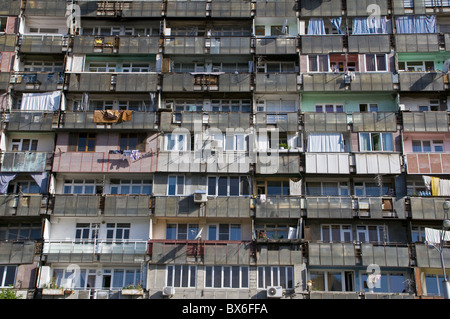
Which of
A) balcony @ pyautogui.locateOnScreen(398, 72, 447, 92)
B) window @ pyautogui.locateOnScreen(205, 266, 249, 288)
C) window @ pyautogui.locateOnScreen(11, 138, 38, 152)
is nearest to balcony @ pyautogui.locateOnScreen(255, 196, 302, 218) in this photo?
window @ pyautogui.locateOnScreen(205, 266, 249, 288)

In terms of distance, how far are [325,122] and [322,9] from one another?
8501 millimetres

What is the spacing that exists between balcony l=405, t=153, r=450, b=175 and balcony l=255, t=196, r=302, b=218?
713cm

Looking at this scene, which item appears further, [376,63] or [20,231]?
[376,63]

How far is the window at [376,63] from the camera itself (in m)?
37.7

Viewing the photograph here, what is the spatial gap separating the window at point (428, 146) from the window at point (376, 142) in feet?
7.02

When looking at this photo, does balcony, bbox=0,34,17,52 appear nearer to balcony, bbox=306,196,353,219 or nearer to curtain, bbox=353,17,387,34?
balcony, bbox=306,196,353,219

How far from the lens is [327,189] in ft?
119

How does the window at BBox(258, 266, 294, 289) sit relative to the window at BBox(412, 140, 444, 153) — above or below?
below

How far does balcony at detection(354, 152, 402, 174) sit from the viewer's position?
34.9 m

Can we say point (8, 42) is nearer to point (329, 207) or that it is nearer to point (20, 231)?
point (20, 231)

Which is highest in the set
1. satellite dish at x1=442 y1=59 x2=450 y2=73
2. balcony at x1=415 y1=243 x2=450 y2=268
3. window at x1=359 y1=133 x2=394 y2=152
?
satellite dish at x1=442 y1=59 x2=450 y2=73

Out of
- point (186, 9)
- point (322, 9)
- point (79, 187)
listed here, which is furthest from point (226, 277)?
point (322, 9)

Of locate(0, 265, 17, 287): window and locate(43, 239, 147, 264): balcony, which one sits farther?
locate(43, 239, 147, 264): balcony
